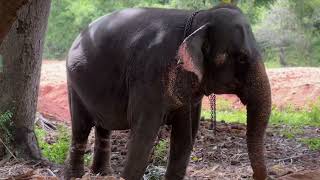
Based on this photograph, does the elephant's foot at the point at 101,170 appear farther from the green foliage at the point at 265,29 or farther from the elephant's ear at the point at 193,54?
the green foliage at the point at 265,29

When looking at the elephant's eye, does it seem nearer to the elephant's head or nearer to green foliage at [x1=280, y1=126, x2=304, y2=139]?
the elephant's head

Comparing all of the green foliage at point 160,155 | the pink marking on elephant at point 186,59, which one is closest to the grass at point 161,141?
the green foliage at point 160,155

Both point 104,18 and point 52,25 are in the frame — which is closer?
point 104,18

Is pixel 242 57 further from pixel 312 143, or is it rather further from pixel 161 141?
pixel 312 143

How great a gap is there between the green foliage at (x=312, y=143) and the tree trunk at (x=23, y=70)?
4.07m

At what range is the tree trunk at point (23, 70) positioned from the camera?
24.6 feet

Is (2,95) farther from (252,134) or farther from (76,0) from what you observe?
(76,0)

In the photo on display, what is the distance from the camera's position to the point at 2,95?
7.62m

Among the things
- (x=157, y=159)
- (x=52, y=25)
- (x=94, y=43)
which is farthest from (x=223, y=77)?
(x=52, y=25)

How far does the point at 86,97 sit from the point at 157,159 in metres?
2.01

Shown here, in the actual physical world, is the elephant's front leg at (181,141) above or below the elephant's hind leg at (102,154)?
above

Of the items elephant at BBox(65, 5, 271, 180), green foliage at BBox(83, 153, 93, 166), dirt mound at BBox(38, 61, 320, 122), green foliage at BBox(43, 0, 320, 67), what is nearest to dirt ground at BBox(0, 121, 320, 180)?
green foliage at BBox(83, 153, 93, 166)

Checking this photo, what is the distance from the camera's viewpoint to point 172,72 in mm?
5332

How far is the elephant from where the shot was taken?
5309mm
